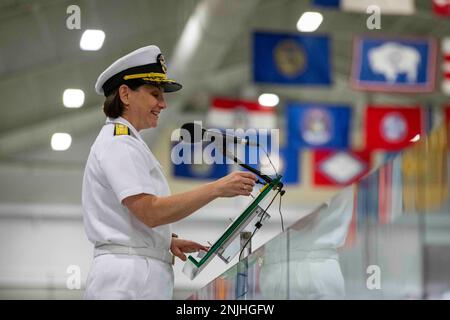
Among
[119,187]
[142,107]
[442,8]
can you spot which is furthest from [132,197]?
[442,8]

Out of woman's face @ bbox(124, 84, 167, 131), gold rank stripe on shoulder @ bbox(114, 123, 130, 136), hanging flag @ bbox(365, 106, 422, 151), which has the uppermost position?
hanging flag @ bbox(365, 106, 422, 151)

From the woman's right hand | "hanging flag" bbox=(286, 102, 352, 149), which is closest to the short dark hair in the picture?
the woman's right hand

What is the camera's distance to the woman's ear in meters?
2.22

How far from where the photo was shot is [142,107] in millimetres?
2209

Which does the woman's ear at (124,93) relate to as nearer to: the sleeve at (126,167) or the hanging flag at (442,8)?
the sleeve at (126,167)

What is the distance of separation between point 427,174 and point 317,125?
27.2ft

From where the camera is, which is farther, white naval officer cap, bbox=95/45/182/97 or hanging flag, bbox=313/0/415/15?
hanging flag, bbox=313/0/415/15

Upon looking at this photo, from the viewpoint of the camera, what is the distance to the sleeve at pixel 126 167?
201cm

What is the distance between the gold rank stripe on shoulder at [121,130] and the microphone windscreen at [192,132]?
21 cm

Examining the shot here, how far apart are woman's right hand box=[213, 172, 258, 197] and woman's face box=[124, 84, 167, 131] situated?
1.06ft

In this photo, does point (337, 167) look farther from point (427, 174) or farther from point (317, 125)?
point (427, 174)

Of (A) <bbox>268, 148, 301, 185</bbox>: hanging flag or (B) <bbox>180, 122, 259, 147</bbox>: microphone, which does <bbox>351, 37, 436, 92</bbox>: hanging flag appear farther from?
(B) <bbox>180, 122, 259, 147</bbox>: microphone

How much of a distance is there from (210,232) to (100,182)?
12560 millimetres

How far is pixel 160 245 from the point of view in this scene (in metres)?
2.14
